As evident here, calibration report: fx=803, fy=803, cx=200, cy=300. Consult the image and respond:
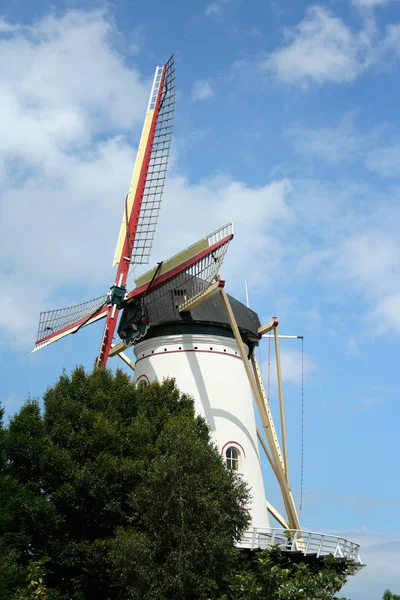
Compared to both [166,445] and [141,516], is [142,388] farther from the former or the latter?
[141,516]

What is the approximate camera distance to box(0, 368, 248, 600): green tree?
1962 cm

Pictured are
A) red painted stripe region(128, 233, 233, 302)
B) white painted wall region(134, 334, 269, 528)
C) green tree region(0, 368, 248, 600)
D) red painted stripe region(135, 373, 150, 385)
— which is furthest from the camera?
red painted stripe region(135, 373, 150, 385)

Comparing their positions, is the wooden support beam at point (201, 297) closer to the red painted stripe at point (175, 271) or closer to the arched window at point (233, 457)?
the red painted stripe at point (175, 271)

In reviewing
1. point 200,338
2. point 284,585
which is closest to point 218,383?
point 200,338

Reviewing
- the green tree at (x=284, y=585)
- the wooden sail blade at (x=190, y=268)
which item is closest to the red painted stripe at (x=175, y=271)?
the wooden sail blade at (x=190, y=268)

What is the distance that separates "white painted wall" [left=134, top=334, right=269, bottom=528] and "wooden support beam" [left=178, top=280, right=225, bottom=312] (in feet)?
3.72

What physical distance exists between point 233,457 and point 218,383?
8.95ft

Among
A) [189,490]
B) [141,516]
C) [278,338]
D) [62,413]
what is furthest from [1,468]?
[278,338]

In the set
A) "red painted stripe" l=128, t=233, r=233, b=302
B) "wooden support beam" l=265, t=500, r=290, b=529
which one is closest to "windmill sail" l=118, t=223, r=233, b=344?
"red painted stripe" l=128, t=233, r=233, b=302

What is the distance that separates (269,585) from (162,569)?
163 inches

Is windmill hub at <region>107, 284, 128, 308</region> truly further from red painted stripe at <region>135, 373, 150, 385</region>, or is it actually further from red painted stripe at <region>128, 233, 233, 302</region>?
red painted stripe at <region>135, 373, 150, 385</region>

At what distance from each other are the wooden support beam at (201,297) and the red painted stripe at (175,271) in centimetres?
113

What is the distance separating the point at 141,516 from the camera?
21328 mm

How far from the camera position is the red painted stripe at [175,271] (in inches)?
1159
